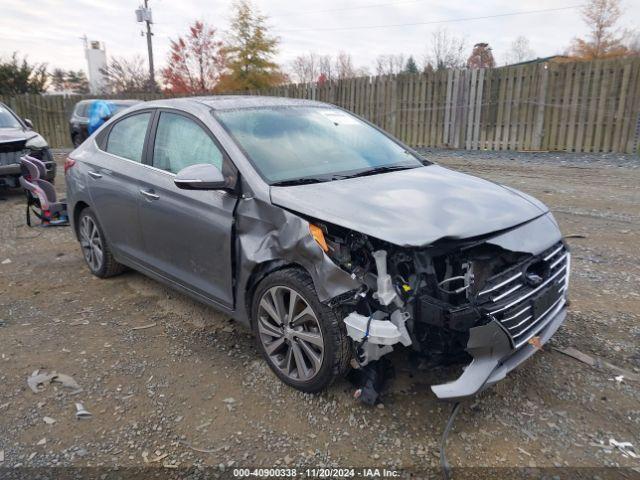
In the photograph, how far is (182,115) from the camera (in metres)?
3.74

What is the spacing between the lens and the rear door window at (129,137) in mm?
4109

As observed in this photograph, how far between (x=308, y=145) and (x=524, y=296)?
1800 mm

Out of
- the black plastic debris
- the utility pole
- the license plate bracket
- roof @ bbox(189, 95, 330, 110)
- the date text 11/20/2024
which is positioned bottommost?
the date text 11/20/2024

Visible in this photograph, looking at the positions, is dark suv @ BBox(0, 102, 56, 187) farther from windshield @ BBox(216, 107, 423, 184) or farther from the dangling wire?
the dangling wire

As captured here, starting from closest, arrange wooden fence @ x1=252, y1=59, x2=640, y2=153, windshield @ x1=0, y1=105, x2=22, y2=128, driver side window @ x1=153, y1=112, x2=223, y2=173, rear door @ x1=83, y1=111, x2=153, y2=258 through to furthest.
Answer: driver side window @ x1=153, y1=112, x2=223, y2=173
rear door @ x1=83, y1=111, x2=153, y2=258
windshield @ x1=0, y1=105, x2=22, y2=128
wooden fence @ x1=252, y1=59, x2=640, y2=153

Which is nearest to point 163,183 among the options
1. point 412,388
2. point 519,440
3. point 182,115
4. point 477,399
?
point 182,115

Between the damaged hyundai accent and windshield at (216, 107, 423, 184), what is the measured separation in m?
0.01

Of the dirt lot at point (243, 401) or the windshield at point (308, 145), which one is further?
the windshield at point (308, 145)

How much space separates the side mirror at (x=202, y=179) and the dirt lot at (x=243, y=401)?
48.7 inches

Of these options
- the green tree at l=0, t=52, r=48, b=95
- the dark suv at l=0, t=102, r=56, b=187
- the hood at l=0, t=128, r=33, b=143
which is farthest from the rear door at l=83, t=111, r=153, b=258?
the green tree at l=0, t=52, r=48, b=95

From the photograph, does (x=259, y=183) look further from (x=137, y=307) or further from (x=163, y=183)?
(x=137, y=307)

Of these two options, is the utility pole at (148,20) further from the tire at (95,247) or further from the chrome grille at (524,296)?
the chrome grille at (524,296)

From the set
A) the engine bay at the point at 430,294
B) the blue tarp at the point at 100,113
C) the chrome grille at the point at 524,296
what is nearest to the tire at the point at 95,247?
the engine bay at the point at 430,294

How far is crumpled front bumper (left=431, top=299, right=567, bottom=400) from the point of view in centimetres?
240
